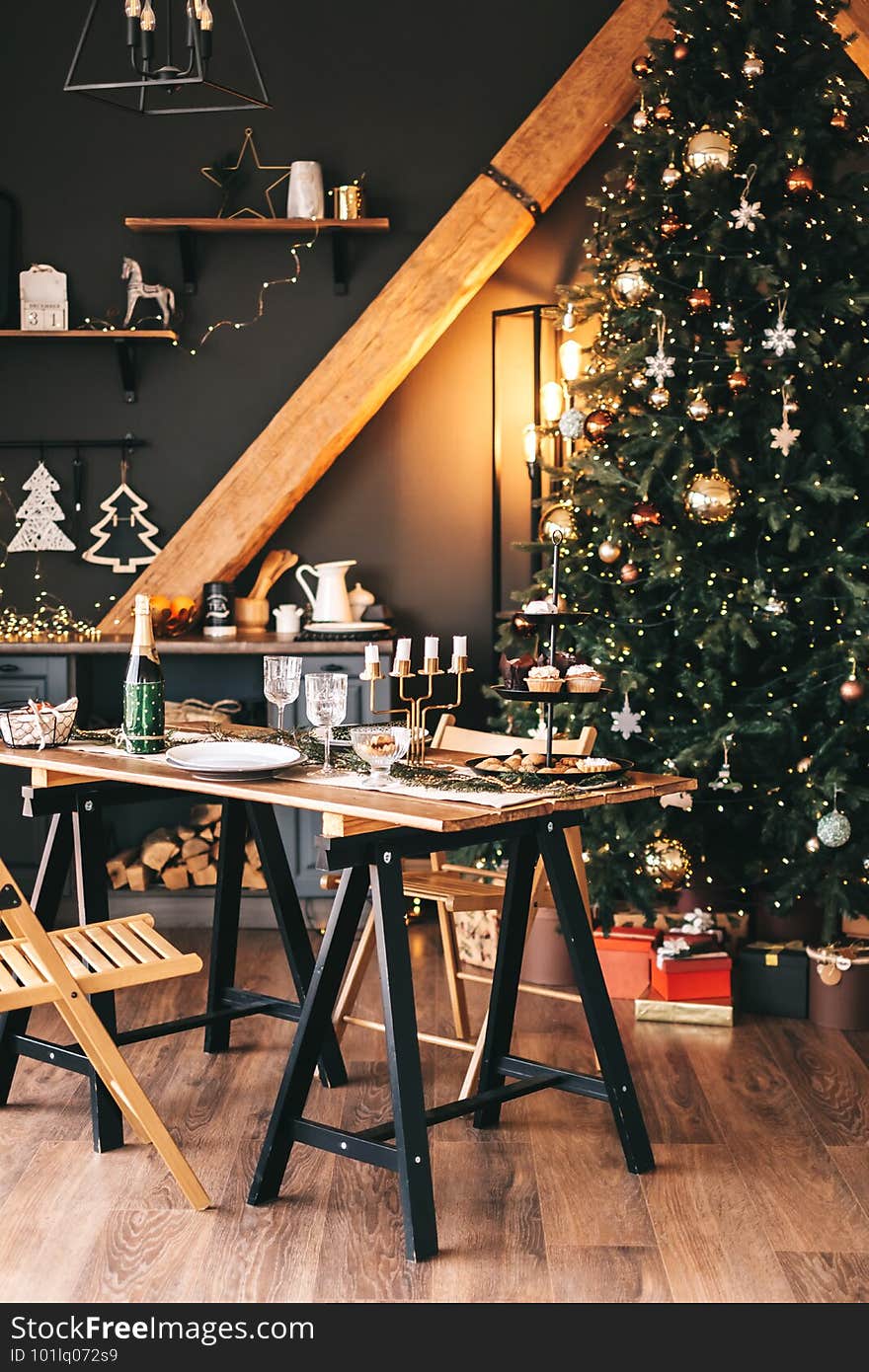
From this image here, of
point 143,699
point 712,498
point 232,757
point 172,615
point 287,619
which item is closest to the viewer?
point 232,757

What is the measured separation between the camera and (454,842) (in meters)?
2.74

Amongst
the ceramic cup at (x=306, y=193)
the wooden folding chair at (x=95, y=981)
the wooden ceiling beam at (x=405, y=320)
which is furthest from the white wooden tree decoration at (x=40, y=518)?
the wooden folding chair at (x=95, y=981)

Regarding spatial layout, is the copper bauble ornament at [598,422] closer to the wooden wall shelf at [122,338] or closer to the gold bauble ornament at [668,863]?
the gold bauble ornament at [668,863]

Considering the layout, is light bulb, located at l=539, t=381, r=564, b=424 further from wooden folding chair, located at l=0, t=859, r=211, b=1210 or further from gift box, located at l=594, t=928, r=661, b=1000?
wooden folding chair, located at l=0, t=859, r=211, b=1210

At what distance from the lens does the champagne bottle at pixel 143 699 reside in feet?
10.4

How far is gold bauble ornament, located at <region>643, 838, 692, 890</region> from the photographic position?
4.11 m

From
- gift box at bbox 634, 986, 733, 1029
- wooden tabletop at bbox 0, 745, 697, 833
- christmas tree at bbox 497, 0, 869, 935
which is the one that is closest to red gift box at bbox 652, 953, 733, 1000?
gift box at bbox 634, 986, 733, 1029

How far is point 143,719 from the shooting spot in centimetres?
318

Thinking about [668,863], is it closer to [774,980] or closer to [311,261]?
[774,980]

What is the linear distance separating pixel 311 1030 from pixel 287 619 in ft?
8.49

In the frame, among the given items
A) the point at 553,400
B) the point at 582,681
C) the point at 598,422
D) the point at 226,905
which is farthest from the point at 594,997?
the point at 553,400

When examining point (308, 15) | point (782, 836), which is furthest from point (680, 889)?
point (308, 15)

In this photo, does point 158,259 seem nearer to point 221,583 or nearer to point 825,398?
point 221,583

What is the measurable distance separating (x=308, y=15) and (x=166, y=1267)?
4604mm
